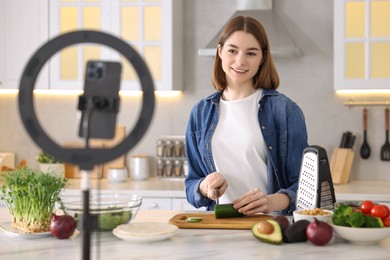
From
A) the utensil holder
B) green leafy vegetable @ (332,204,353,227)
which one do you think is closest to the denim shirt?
green leafy vegetable @ (332,204,353,227)

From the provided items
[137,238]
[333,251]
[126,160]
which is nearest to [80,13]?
[126,160]

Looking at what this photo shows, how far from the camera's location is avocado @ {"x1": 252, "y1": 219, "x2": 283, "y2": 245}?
1808mm

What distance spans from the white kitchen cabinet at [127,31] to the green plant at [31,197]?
6.81 ft

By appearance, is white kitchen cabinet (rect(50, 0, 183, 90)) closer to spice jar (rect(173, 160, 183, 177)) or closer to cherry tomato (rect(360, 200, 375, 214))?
spice jar (rect(173, 160, 183, 177))

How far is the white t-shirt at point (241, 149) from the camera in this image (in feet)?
8.10

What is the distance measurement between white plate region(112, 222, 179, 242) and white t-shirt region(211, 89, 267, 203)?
57cm

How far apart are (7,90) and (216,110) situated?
98.5 inches

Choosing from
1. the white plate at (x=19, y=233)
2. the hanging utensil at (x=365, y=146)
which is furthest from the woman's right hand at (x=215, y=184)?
the hanging utensil at (x=365, y=146)

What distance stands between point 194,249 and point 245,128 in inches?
32.2

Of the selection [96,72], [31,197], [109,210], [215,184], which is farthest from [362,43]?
[96,72]

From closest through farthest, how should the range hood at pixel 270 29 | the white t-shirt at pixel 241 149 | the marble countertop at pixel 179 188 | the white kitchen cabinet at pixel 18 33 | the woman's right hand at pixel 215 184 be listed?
the woman's right hand at pixel 215 184 → the white t-shirt at pixel 241 149 → the marble countertop at pixel 179 188 → the range hood at pixel 270 29 → the white kitchen cabinet at pixel 18 33

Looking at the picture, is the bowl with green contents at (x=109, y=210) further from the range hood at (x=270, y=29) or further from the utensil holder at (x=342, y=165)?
the utensil holder at (x=342, y=165)

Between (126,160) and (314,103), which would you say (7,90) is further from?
(314,103)

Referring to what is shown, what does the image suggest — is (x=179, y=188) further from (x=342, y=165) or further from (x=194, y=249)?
(x=194, y=249)
